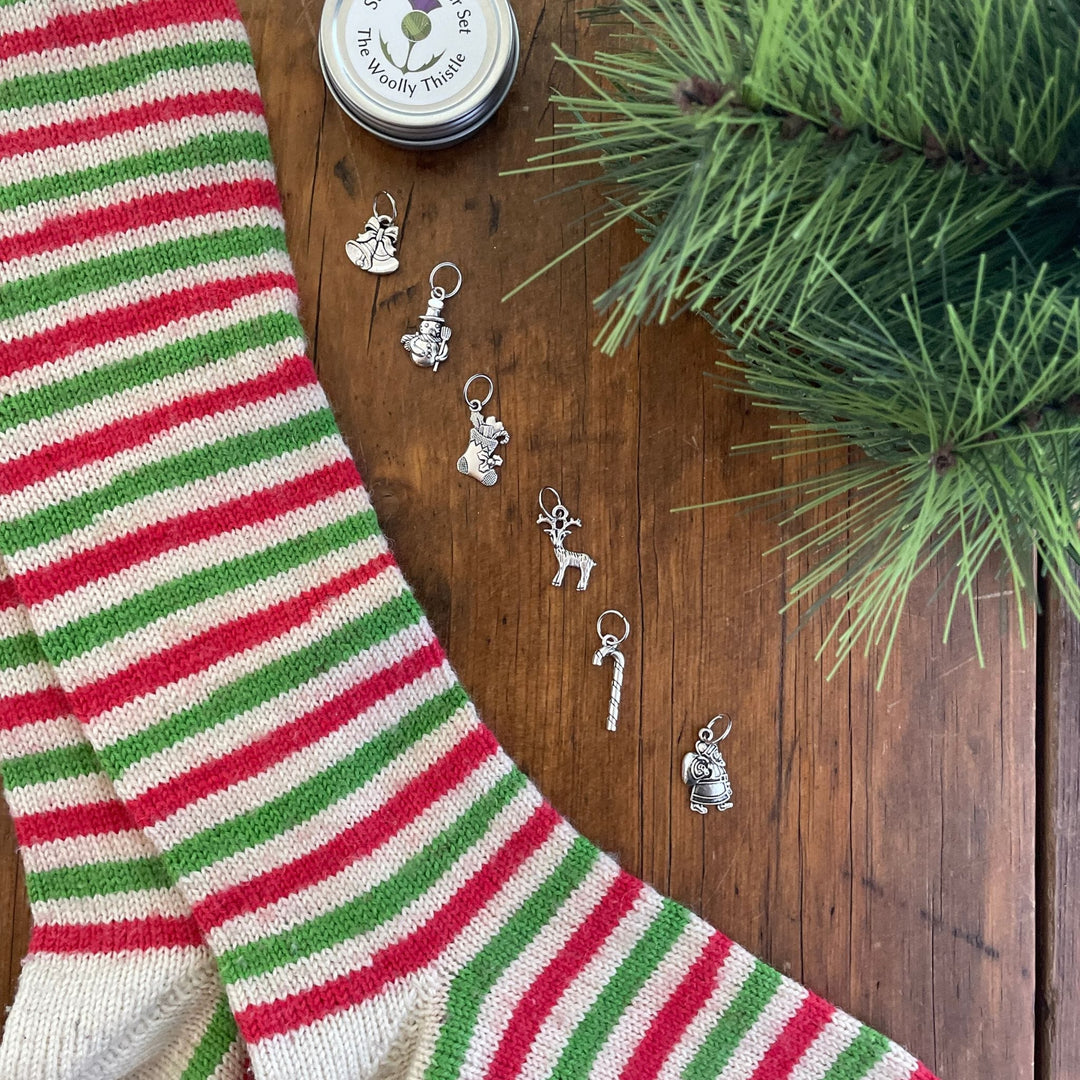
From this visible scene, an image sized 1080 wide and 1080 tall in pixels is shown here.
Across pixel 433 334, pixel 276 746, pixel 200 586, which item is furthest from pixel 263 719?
pixel 433 334

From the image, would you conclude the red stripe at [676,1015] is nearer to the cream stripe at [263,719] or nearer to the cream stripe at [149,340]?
the cream stripe at [263,719]

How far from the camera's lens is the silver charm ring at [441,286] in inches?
42.7

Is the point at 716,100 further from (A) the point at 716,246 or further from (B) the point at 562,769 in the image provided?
(B) the point at 562,769

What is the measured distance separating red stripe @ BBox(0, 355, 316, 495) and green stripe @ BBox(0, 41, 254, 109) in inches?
13.3

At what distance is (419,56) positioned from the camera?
3.37 feet

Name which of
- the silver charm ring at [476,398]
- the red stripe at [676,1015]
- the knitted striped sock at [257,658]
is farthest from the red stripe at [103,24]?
the red stripe at [676,1015]

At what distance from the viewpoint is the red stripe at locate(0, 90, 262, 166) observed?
0.99 metres

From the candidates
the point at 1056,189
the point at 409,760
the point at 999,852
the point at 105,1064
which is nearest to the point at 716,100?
the point at 1056,189

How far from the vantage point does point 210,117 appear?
1029mm

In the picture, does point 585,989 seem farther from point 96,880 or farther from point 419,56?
point 419,56

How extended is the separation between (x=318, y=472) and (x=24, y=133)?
18.3 inches

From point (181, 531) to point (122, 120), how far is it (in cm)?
44

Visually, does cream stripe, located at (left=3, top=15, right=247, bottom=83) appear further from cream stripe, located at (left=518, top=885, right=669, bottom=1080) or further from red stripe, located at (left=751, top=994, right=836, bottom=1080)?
red stripe, located at (left=751, top=994, right=836, bottom=1080)

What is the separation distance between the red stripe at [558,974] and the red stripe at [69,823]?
0.47m
